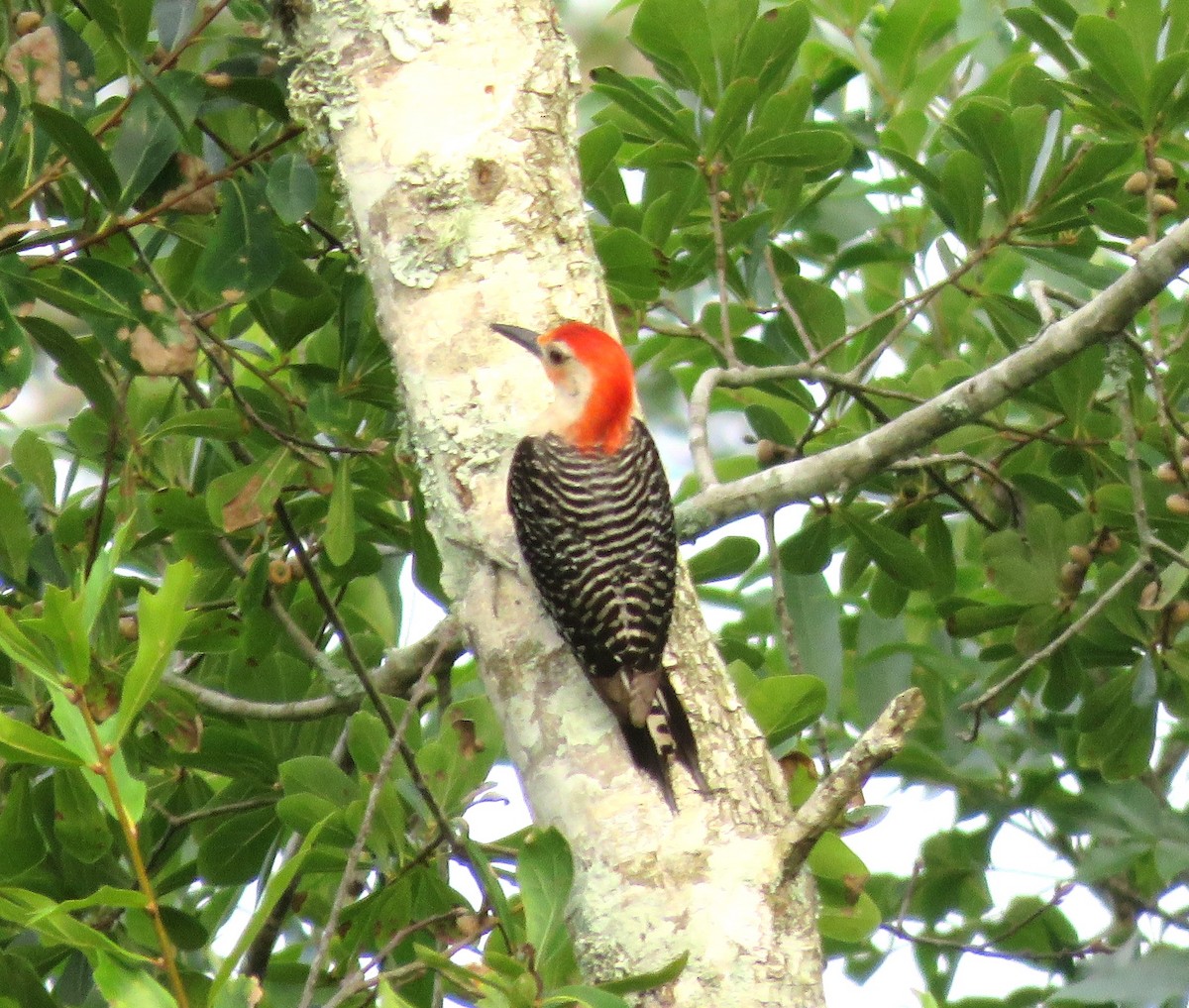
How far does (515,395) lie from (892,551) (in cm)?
106

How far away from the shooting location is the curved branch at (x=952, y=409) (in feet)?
8.44

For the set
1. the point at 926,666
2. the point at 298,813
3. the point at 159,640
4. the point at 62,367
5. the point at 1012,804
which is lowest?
the point at 1012,804

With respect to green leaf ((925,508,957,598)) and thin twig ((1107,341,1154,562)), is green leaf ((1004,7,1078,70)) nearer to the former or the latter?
thin twig ((1107,341,1154,562))

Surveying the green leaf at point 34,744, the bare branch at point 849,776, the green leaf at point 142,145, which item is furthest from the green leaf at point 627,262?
the green leaf at point 34,744

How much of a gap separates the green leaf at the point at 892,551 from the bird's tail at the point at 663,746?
100 centimetres

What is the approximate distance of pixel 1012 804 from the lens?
3.77m

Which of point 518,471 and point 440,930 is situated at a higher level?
point 518,471

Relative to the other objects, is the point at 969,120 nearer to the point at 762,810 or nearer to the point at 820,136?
the point at 820,136

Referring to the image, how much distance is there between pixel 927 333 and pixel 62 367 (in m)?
2.57

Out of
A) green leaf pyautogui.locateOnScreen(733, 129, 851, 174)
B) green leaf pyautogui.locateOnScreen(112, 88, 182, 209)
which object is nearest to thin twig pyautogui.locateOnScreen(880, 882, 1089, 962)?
green leaf pyautogui.locateOnScreen(733, 129, 851, 174)

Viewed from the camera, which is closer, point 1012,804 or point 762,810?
point 762,810

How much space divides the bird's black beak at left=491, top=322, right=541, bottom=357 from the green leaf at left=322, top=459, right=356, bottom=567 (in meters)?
0.51

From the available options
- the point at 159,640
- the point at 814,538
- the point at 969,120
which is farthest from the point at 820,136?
the point at 159,640

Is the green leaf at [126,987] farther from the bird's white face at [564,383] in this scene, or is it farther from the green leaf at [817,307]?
the green leaf at [817,307]
